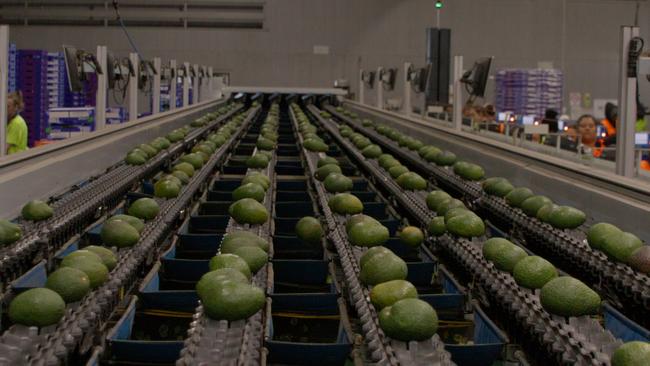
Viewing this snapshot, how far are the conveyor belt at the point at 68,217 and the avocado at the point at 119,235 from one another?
0.89 feet

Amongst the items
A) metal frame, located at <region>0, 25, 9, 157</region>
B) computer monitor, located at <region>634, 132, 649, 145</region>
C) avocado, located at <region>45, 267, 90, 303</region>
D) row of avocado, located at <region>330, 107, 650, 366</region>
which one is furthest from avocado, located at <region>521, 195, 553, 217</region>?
metal frame, located at <region>0, 25, 9, 157</region>

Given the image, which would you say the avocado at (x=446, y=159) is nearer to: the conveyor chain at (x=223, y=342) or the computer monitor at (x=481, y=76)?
the computer monitor at (x=481, y=76)

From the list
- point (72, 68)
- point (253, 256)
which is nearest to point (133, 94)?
point (72, 68)

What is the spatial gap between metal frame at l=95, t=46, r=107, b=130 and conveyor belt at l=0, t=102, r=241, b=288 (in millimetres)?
1213

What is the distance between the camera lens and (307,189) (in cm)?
A: 470

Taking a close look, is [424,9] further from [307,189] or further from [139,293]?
[139,293]

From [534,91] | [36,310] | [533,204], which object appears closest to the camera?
[36,310]

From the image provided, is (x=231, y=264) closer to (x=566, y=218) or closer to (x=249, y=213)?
(x=249, y=213)

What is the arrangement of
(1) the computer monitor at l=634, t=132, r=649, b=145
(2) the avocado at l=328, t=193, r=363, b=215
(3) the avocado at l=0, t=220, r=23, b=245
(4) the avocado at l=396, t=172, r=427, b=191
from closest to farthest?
(3) the avocado at l=0, t=220, r=23, b=245 → (2) the avocado at l=328, t=193, r=363, b=215 → (4) the avocado at l=396, t=172, r=427, b=191 → (1) the computer monitor at l=634, t=132, r=649, b=145

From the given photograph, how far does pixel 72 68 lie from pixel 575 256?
4.33 metres

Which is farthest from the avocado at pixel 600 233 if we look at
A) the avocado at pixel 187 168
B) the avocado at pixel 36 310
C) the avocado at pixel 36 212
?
the avocado at pixel 187 168

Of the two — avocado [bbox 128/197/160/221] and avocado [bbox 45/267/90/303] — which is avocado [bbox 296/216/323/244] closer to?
avocado [bbox 128/197/160/221]

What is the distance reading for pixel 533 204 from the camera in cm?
305

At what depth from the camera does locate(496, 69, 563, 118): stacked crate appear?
47.3 ft
